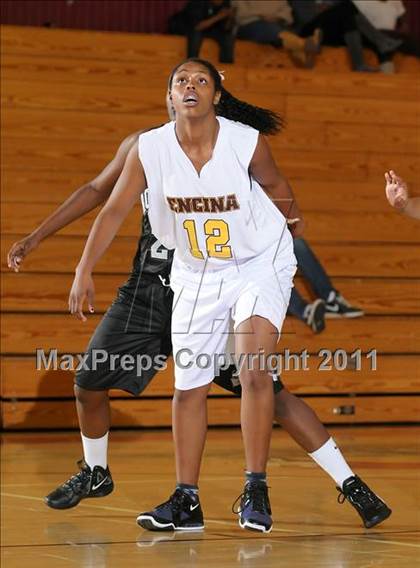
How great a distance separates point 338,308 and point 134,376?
3.49m

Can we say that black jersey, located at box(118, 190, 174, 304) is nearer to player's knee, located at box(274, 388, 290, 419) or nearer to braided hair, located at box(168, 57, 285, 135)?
braided hair, located at box(168, 57, 285, 135)

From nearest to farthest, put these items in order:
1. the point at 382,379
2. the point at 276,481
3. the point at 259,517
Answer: the point at 259,517 < the point at 276,481 < the point at 382,379

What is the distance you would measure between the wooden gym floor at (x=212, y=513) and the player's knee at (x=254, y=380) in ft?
1.99

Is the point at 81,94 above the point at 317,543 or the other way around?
the other way around

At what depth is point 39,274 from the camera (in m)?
7.91

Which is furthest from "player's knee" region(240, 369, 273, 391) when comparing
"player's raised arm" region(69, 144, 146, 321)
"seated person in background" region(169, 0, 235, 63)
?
"seated person in background" region(169, 0, 235, 63)

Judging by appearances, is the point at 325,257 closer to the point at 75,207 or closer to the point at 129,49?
the point at 129,49

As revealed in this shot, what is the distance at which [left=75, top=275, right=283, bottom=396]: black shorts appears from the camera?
437 cm

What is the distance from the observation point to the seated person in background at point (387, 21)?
10.1 metres

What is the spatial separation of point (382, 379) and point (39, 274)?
8.56 feet

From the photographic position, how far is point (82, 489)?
4578 mm

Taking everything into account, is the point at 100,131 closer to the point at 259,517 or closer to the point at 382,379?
the point at 382,379

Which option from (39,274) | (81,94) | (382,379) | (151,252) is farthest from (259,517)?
(81,94)

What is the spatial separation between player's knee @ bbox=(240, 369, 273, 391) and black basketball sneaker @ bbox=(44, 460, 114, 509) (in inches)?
38.9
